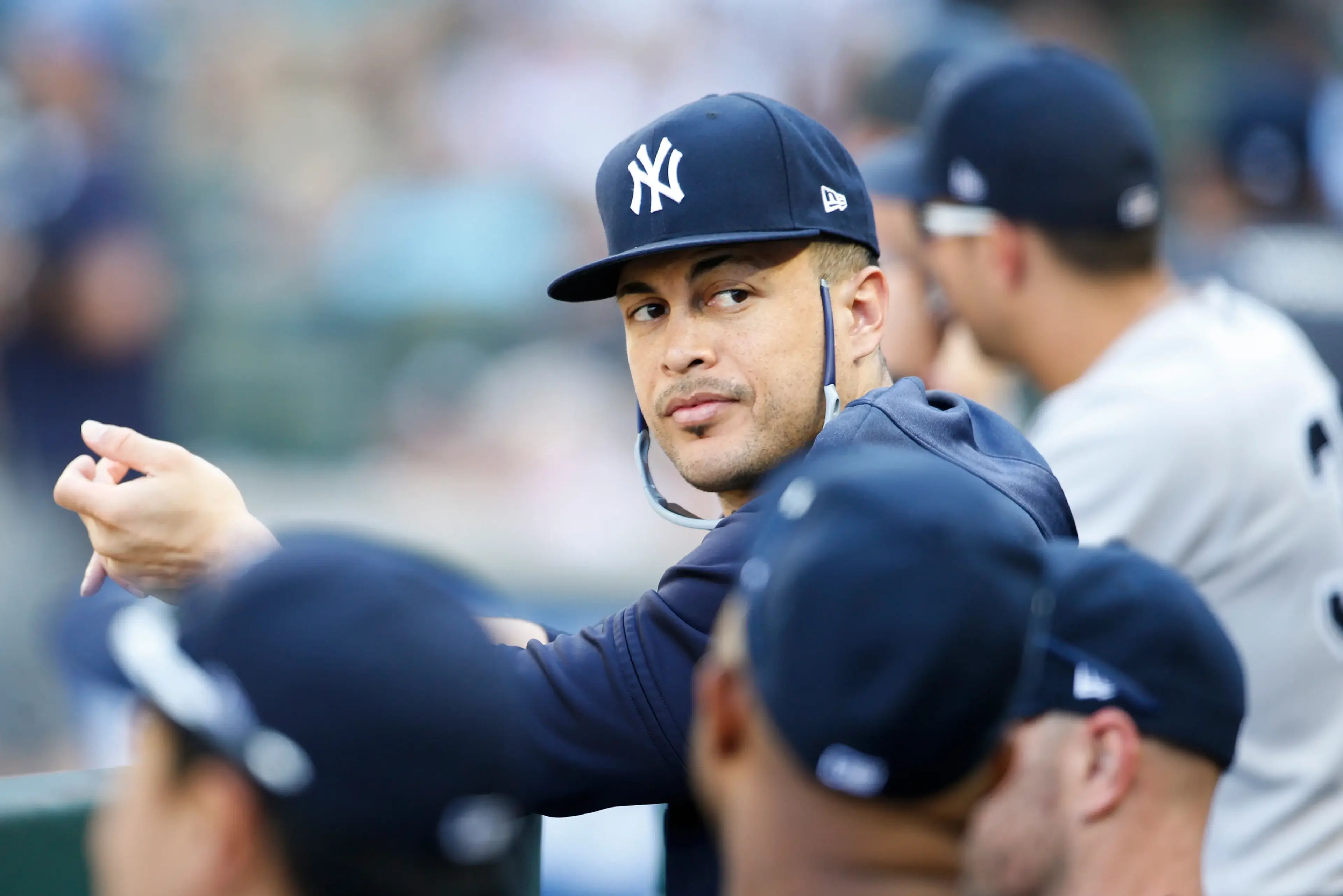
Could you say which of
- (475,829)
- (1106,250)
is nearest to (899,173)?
(1106,250)

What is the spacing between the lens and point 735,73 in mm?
9031

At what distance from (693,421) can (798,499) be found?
105 cm

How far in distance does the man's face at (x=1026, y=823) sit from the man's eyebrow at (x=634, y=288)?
921 mm

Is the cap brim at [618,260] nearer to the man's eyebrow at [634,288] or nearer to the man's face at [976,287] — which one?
the man's eyebrow at [634,288]

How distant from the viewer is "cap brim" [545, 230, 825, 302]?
8.03 ft

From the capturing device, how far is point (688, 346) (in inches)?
101

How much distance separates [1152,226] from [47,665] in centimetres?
419

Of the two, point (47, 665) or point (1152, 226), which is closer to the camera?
point (1152, 226)

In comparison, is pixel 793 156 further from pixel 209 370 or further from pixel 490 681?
pixel 209 370

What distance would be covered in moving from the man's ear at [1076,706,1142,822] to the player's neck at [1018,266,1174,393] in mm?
1586

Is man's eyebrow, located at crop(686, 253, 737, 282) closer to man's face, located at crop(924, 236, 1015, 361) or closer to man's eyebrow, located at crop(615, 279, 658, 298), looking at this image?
man's eyebrow, located at crop(615, 279, 658, 298)

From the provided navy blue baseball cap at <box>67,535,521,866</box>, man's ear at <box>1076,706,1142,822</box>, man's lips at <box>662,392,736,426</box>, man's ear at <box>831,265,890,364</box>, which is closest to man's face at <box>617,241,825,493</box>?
man's lips at <box>662,392,736,426</box>

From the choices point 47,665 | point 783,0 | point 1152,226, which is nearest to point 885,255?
point 1152,226

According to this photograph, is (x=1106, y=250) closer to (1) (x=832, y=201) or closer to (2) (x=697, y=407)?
(1) (x=832, y=201)
